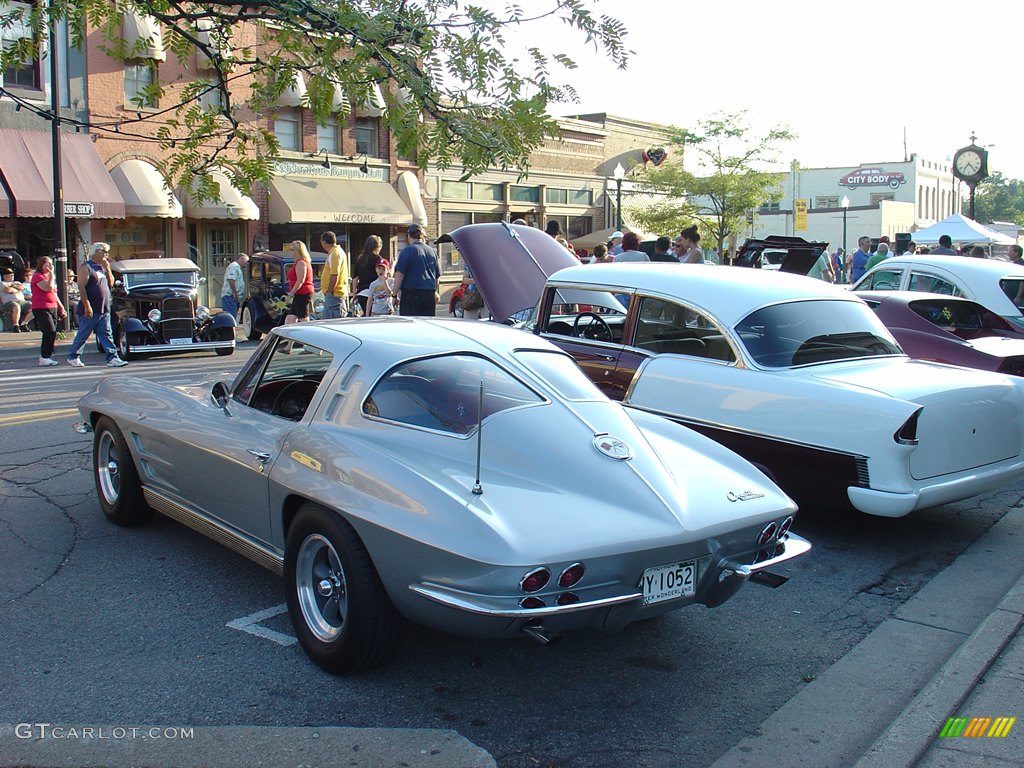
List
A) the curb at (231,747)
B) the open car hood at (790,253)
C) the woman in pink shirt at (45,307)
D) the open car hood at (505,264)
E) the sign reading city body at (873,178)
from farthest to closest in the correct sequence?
the sign reading city body at (873,178), the open car hood at (790,253), the woman in pink shirt at (45,307), the open car hood at (505,264), the curb at (231,747)

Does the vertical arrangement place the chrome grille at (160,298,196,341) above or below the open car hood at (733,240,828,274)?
below

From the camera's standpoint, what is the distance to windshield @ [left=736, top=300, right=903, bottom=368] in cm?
639

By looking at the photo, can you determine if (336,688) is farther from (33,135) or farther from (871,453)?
(33,135)

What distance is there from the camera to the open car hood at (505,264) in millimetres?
8914

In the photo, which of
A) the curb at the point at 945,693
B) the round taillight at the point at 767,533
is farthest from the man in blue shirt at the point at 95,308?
the curb at the point at 945,693

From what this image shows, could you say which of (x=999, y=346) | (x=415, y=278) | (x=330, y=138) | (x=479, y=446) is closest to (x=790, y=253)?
(x=415, y=278)

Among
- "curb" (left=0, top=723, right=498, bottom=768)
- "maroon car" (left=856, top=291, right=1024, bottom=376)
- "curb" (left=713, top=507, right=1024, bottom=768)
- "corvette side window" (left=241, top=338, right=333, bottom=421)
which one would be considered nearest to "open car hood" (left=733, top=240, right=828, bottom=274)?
"maroon car" (left=856, top=291, right=1024, bottom=376)

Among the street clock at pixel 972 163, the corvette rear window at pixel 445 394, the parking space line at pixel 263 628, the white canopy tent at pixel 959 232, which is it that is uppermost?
the street clock at pixel 972 163

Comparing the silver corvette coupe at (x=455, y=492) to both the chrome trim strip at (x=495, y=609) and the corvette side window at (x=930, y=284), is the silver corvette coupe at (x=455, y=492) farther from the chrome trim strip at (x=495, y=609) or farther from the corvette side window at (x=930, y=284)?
the corvette side window at (x=930, y=284)

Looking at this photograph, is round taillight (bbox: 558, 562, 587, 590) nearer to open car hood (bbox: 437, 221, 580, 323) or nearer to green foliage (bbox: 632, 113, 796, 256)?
open car hood (bbox: 437, 221, 580, 323)

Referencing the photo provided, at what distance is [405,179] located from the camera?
32156 mm

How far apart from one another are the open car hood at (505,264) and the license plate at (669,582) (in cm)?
517

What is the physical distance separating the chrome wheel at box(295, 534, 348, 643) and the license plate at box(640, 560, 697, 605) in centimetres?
122

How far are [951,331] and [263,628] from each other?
6.96 meters
